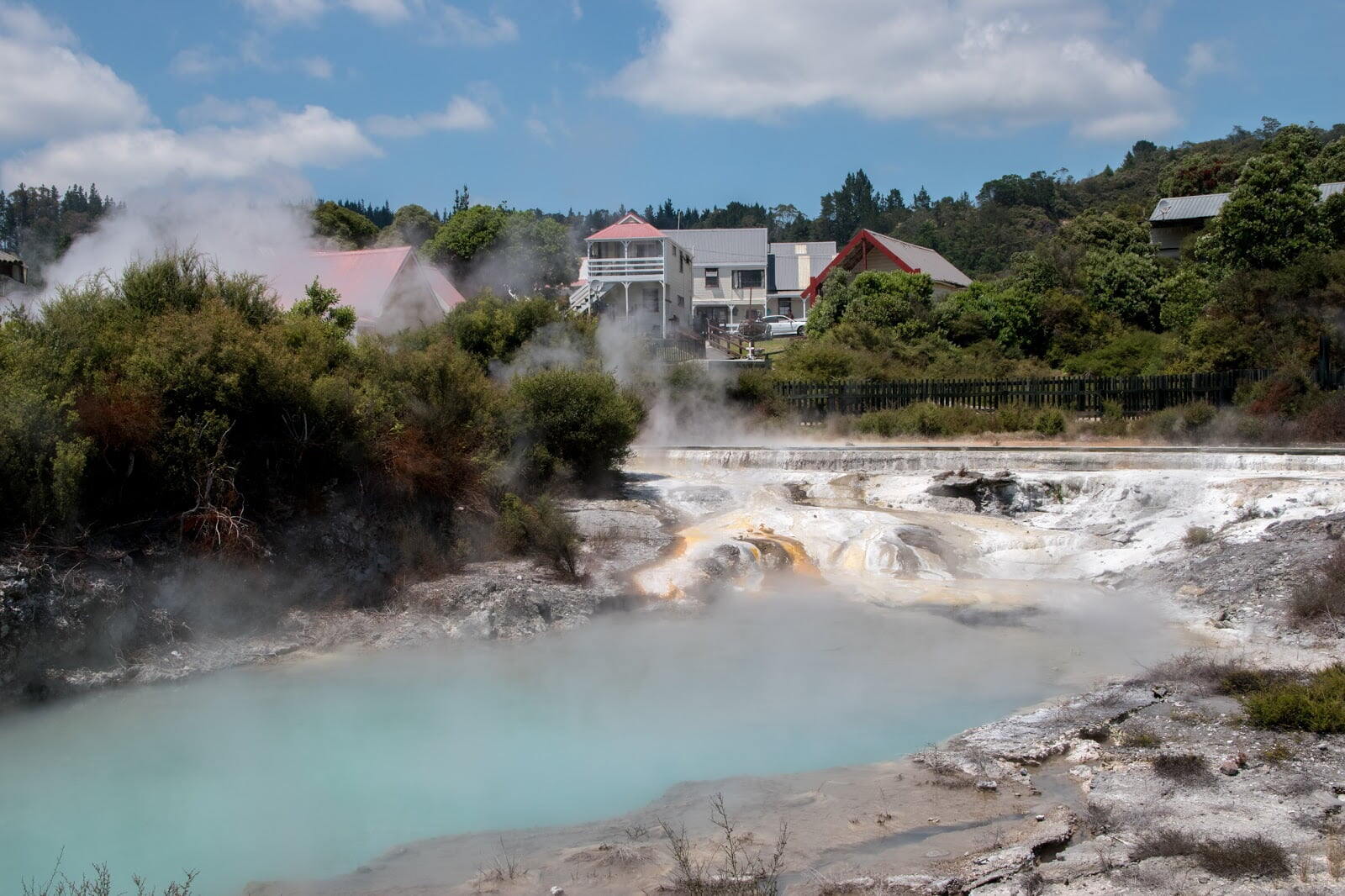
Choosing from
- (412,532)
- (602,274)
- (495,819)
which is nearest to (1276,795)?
(495,819)

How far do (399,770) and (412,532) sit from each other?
5771 millimetres

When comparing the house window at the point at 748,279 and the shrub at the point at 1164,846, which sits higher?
the house window at the point at 748,279

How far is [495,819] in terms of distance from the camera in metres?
7.70

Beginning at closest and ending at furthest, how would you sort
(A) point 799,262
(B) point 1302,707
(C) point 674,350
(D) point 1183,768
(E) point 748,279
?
(D) point 1183,768
(B) point 1302,707
(C) point 674,350
(E) point 748,279
(A) point 799,262

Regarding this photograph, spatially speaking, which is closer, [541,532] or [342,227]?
[541,532]

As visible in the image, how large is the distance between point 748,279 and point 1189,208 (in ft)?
79.2

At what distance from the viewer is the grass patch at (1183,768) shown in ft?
24.1

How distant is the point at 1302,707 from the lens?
8141 millimetres

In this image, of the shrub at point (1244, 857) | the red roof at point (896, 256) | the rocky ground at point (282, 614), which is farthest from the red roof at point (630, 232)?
the shrub at point (1244, 857)

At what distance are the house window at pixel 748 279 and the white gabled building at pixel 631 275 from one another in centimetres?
1404

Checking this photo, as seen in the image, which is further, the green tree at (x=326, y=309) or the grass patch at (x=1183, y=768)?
the green tree at (x=326, y=309)

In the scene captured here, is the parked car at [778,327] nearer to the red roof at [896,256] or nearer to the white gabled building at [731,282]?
the red roof at [896,256]

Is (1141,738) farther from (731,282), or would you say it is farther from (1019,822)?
(731,282)

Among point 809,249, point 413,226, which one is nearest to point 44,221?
point 413,226
